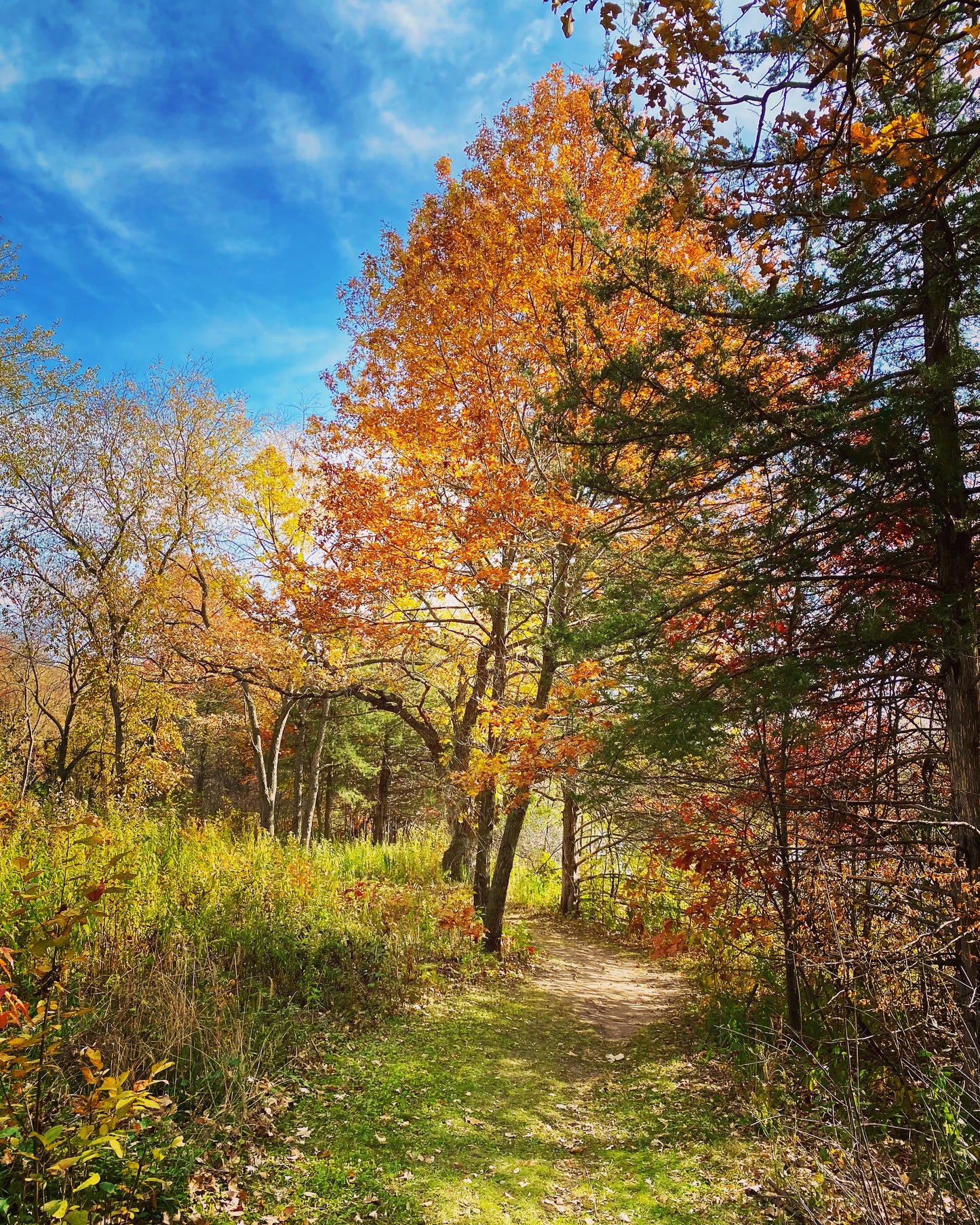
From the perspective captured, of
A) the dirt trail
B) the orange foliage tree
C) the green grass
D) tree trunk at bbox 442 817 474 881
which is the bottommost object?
the dirt trail

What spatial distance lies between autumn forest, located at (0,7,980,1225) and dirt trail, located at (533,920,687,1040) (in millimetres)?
81

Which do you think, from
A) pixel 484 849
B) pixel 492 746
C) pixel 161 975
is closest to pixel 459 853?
pixel 484 849

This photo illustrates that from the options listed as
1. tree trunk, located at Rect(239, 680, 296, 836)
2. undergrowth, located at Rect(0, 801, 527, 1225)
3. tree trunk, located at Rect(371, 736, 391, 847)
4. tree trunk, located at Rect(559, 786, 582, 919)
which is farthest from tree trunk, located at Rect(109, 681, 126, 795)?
tree trunk, located at Rect(371, 736, 391, 847)

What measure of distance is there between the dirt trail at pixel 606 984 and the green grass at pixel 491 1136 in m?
0.76

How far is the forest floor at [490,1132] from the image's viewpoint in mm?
3324

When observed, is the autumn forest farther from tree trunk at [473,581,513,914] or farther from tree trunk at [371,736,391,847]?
tree trunk at [371,736,391,847]

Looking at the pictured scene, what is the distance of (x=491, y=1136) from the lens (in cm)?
416

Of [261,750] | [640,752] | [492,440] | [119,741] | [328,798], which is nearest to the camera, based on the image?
[640,752]

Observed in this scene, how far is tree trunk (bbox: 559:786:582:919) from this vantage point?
1097 cm

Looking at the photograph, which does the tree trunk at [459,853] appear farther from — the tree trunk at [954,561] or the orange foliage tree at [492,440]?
the tree trunk at [954,561]

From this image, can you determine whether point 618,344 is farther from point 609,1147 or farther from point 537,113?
point 609,1147

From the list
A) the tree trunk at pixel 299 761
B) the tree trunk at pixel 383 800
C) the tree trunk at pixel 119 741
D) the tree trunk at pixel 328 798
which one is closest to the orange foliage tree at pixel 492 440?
the tree trunk at pixel 119 741

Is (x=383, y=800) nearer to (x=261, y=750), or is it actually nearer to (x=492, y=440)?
(x=261, y=750)

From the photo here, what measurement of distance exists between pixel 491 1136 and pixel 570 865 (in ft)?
23.6
